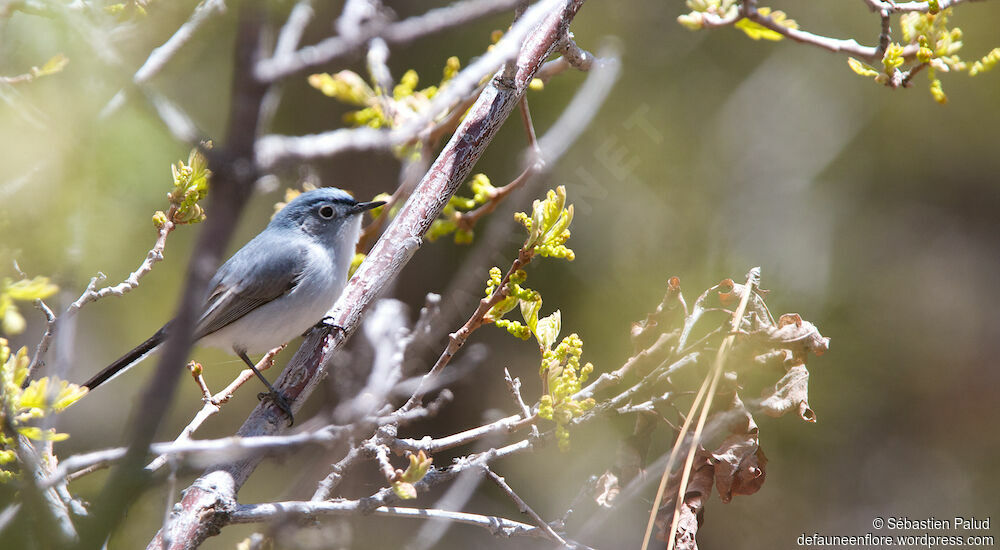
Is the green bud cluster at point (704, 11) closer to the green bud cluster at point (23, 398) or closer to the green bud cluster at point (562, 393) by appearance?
the green bud cluster at point (562, 393)

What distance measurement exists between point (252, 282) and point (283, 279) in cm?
13

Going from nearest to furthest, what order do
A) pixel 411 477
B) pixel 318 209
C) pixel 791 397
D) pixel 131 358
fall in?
pixel 411 477
pixel 791 397
pixel 131 358
pixel 318 209

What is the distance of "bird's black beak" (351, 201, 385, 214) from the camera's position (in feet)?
9.23

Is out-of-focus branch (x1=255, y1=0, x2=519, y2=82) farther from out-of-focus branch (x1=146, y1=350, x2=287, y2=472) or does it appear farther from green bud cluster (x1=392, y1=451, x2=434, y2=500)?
out-of-focus branch (x1=146, y1=350, x2=287, y2=472)

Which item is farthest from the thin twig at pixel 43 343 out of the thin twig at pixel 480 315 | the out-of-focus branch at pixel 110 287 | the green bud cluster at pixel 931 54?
the green bud cluster at pixel 931 54

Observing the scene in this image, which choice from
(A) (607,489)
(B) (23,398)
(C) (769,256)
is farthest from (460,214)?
(C) (769,256)

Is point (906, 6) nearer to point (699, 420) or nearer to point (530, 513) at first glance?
point (699, 420)

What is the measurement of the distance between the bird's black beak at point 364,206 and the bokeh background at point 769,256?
33.6 inches

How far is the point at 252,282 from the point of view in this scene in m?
2.92

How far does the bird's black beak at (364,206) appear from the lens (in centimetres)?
281

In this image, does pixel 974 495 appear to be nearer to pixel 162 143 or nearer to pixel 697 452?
pixel 697 452

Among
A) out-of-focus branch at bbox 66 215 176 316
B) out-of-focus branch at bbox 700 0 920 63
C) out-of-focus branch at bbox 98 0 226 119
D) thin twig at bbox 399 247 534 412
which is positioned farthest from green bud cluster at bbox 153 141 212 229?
out-of-focus branch at bbox 700 0 920 63

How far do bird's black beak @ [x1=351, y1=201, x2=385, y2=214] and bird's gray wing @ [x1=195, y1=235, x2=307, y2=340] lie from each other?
265 mm

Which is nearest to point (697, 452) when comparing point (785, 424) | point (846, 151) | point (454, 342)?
point (454, 342)
